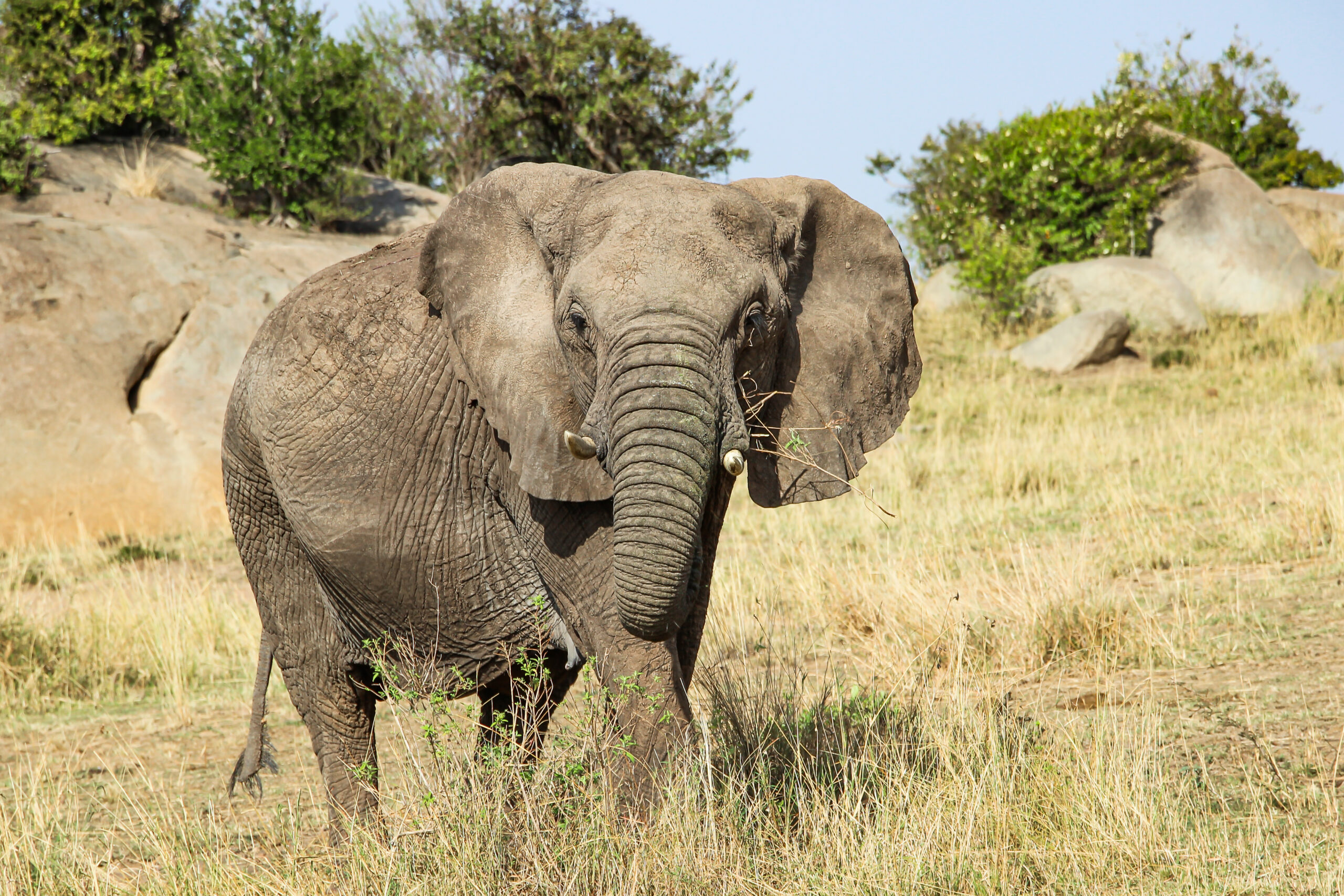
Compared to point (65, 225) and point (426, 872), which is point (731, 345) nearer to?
point (426, 872)

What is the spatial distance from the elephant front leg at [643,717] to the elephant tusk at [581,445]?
2.10 ft

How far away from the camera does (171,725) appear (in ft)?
21.1

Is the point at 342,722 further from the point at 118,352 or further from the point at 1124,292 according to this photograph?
the point at 1124,292

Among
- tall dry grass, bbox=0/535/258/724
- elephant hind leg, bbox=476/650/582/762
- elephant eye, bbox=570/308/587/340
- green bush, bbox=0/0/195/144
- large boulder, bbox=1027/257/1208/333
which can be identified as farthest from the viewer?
large boulder, bbox=1027/257/1208/333

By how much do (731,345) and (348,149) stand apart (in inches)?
585

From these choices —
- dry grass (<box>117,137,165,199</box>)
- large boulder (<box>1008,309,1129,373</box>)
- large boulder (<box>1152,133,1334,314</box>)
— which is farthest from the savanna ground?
large boulder (<box>1152,133,1334,314</box>)

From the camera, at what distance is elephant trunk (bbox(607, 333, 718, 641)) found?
2.82m

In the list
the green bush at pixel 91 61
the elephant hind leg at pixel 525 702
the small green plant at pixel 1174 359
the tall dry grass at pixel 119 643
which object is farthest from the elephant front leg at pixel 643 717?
the green bush at pixel 91 61

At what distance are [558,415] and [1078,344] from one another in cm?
1332

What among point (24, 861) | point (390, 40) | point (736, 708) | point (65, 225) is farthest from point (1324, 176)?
point (24, 861)

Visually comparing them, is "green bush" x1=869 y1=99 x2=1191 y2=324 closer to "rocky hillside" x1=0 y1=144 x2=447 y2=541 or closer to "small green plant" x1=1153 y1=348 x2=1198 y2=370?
"small green plant" x1=1153 y1=348 x2=1198 y2=370

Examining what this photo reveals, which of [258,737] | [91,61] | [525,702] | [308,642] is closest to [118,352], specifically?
[91,61]

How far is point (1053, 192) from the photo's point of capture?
60.1 ft

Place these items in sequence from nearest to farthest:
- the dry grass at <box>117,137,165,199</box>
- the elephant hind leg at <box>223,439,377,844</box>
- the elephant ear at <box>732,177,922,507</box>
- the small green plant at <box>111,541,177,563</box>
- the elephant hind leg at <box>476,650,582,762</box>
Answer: the elephant ear at <box>732,177,922,507</box> → the elephant hind leg at <box>476,650,582,762</box> → the elephant hind leg at <box>223,439,377,844</box> → the small green plant at <box>111,541,177,563</box> → the dry grass at <box>117,137,165,199</box>
